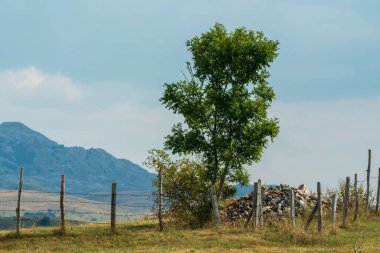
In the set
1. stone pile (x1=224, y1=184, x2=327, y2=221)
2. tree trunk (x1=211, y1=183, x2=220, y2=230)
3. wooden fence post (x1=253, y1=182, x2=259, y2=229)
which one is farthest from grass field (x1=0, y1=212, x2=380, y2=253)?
stone pile (x1=224, y1=184, x2=327, y2=221)

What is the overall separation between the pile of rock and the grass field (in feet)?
34.7

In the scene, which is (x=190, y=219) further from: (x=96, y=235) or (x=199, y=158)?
(x=96, y=235)

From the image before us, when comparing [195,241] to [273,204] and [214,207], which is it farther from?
[273,204]

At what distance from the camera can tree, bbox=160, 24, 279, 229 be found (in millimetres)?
42125

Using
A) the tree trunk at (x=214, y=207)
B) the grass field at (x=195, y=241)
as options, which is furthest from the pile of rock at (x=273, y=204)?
the grass field at (x=195, y=241)

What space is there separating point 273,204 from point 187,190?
371 inches

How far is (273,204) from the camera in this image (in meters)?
51.6

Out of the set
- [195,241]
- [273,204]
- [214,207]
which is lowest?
[195,241]

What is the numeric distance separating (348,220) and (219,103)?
13.7 metres

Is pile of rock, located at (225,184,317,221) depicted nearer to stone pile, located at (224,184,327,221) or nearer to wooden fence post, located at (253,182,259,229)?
stone pile, located at (224,184,327,221)

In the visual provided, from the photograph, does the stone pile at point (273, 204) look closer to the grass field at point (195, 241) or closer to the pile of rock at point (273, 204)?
the pile of rock at point (273, 204)

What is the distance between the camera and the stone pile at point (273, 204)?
50.1 metres

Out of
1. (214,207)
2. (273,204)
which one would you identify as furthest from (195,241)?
(273,204)

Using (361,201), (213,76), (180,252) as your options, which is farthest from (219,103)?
(361,201)
